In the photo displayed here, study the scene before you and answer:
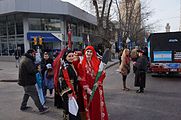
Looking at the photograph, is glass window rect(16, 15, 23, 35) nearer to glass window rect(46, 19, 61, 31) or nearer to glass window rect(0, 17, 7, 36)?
glass window rect(0, 17, 7, 36)

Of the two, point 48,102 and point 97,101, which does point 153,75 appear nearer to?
point 48,102

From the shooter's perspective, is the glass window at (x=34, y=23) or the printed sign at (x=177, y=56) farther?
the glass window at (x=34, y=23)

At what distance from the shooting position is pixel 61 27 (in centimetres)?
3309

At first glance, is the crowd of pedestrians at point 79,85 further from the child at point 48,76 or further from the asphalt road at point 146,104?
the child at point 48,76

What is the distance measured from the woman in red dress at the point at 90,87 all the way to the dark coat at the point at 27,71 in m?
2.11

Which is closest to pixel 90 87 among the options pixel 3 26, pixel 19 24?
pixel 19 24

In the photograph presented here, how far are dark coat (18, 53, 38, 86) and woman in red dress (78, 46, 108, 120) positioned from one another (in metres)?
2.11

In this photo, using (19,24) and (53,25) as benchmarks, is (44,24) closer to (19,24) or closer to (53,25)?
(53,25)

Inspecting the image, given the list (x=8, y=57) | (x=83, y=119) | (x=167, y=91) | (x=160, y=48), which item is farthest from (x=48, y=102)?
(x=8, y=57)

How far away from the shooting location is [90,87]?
16.9 ft

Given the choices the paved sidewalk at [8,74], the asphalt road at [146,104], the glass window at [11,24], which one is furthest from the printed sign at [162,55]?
the glass window at [11,24]

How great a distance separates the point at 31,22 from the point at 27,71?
2493cm

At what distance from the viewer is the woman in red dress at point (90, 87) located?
5.02 meters

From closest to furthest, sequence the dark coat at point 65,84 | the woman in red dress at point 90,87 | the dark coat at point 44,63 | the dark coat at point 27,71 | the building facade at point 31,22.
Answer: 1. the dark coat at point 65,84
2. the woman in red dress at point 90,87
3. the dark coat at point 27,71
4. the dark coat at point 44,63
5. the building facade at point 31,22
